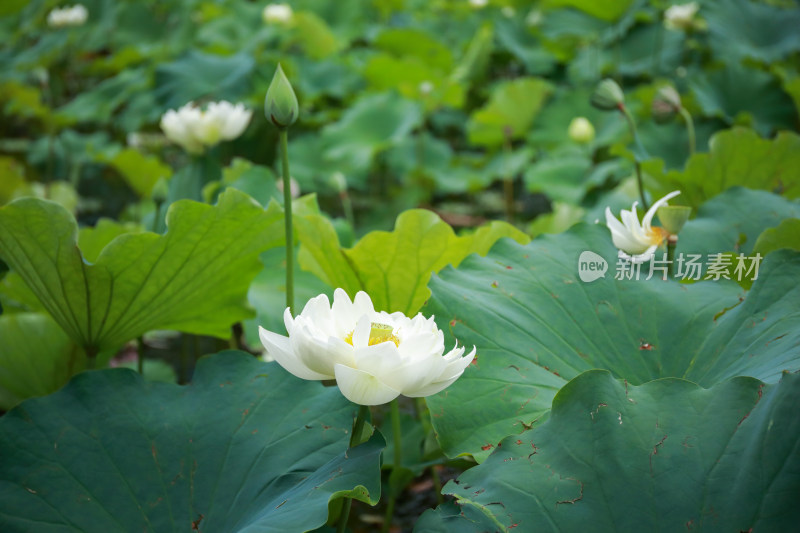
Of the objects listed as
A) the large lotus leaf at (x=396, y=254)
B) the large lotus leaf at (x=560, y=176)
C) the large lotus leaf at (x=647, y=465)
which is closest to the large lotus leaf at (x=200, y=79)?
the large lotus leaf at (x=560, y=176)

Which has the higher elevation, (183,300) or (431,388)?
(431,388)

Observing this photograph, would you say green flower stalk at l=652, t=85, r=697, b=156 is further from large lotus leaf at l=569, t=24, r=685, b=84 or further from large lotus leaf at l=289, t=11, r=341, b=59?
large lotus leaf at l=289, t=11, r=341, b=59

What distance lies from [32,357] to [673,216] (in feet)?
3.60

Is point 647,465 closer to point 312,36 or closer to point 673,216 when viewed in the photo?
A: point 673,216

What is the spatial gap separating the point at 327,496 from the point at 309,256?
594 millimetres

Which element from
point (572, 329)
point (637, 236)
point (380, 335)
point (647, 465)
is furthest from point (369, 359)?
point (637, 236)

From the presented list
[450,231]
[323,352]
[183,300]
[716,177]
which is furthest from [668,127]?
[323,352]

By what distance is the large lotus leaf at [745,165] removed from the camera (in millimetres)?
1356

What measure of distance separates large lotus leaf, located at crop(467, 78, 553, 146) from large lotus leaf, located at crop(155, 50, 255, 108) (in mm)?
1021

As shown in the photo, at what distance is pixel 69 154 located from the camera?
10.6ft

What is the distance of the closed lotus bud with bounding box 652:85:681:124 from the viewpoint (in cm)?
152

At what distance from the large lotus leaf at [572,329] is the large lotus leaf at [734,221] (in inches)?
5.1

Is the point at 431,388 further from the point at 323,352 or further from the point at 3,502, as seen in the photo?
the point at 3,502

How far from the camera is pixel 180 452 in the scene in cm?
81
